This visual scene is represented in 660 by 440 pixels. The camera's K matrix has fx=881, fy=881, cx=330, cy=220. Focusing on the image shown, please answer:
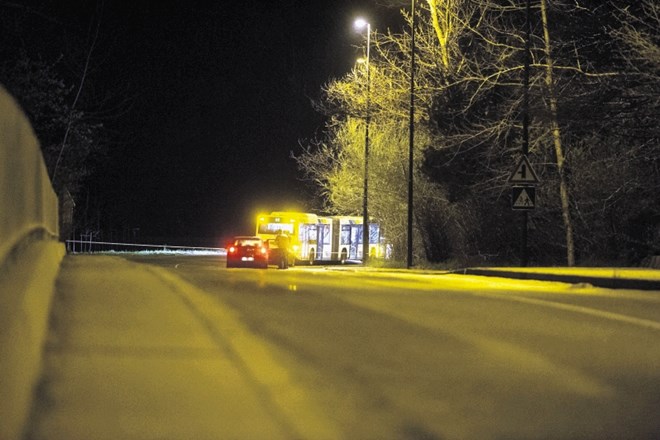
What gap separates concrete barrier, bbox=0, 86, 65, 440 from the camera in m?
6.09

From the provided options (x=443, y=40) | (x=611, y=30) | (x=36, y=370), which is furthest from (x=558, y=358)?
(x=443, y=40)

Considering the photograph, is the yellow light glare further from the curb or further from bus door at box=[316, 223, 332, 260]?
the curb

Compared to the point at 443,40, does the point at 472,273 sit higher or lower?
lower

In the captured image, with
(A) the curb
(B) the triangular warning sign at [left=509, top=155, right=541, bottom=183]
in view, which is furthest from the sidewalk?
(B) the triangular warning sign at [left=509, top=155, right=541, bottom=183]

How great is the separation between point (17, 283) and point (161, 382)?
1.85 m

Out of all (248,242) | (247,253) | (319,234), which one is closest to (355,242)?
(319,234)

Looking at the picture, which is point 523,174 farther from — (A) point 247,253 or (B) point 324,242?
(B) point 324,242

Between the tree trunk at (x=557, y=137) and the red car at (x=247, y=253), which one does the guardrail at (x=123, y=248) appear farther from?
the tree trunk at (x=557, y=137)

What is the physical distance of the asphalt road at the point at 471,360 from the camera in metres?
7.12

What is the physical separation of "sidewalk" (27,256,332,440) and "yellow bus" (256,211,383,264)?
3360 centimetres

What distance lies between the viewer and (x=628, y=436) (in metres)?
6.74

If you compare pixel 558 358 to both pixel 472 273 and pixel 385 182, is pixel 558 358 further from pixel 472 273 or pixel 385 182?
pixel 385 182

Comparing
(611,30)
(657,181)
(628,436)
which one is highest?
(611,30)

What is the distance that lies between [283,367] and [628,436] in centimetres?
355
